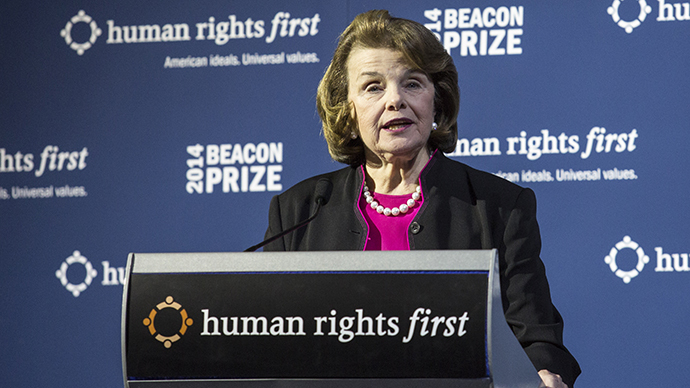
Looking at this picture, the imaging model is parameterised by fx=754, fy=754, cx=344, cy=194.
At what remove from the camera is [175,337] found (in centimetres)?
88

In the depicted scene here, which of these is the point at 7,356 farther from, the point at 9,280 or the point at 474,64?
the point at 474,64

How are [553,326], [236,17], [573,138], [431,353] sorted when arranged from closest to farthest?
[431,353] < [553,326] < [573,138] < [236,17]

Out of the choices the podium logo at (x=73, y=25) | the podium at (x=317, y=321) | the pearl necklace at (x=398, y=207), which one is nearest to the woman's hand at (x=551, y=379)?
the podium at (x=317, y=321)

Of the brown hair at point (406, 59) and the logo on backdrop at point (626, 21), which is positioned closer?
the brown hair at point (406, 59)

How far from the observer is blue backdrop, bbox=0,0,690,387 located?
242 centimetres

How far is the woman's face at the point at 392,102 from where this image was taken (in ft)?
4.58

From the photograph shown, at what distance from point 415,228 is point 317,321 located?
555mm

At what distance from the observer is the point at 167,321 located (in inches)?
34.7

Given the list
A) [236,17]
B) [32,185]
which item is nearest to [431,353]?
[236,17]

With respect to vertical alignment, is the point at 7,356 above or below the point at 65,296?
below

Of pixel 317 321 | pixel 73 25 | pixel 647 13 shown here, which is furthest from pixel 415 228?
pixel 73 25

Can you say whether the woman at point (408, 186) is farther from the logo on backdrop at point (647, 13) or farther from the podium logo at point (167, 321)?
the logo on backdrop at point (647, 13)

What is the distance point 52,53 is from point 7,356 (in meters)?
1.17

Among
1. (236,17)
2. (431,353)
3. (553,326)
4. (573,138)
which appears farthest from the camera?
(236,17)
